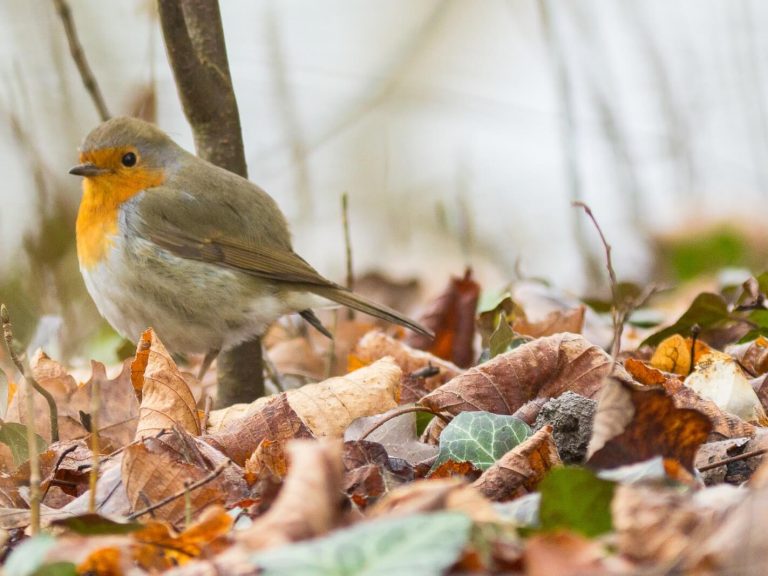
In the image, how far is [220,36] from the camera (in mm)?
3693

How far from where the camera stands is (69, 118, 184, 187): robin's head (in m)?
4.22

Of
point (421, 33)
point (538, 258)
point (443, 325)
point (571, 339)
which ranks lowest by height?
point (538, 258)

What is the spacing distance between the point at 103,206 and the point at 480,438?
240cm

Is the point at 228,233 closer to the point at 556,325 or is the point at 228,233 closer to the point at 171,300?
the point at 171,300

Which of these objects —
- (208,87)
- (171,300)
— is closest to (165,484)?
(208,87)

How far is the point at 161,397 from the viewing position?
2.70 meters

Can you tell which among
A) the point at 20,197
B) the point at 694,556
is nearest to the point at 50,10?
the point at 20,197

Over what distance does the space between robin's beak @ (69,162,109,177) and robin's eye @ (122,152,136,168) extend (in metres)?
0.08

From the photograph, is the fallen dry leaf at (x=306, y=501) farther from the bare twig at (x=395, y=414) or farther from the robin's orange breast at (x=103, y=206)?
the robin's orange breast at (x=103, y=206)

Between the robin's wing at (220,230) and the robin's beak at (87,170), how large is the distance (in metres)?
0.20

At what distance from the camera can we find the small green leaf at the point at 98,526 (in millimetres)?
1826

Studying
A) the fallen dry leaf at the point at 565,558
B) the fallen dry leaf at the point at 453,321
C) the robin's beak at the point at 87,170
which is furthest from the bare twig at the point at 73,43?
the fallen dry leaf at the point at 565,558

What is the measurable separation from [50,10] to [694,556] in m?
6.10

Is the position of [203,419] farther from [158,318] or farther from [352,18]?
[352,18]
